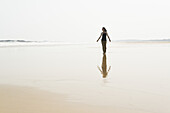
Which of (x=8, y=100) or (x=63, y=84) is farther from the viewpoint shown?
(x=63, y=84)

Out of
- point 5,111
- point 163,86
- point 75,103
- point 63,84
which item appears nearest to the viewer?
point 5,111

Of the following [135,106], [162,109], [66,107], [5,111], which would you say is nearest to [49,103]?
[66,107]

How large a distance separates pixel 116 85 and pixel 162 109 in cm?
192

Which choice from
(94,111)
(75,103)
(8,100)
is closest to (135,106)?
(94,111)

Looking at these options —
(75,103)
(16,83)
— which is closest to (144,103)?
(75,103)

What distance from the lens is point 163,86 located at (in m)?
5.04

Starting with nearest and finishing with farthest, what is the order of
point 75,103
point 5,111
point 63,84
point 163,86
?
point 5,111
point 75,103
point 163,86
point 63,84

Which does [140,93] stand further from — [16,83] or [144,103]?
[16,83]

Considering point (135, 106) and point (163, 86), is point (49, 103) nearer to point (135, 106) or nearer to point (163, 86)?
point (135, 106)

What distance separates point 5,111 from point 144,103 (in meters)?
2.23

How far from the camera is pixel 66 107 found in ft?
11.4

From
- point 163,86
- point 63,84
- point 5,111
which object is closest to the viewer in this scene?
point 5,111

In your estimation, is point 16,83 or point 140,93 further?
point 16,83

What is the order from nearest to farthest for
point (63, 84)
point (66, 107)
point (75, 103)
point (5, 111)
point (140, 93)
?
1. point (5, 111)
2. point (66, 107)
3. point (75, 103)
4. point (140, 93)
5. point (63, 84)
